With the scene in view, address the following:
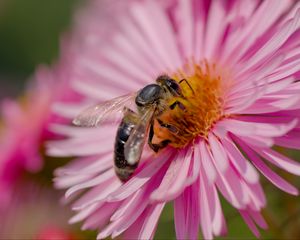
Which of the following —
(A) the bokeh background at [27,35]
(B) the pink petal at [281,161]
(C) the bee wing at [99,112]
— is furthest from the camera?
(A) the bokeh background at [27,35]

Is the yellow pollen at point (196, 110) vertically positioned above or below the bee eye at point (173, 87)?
below

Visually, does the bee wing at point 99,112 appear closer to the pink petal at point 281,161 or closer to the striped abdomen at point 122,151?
the striped abdomen at point 122,151

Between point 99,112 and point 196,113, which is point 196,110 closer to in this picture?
point 196,113

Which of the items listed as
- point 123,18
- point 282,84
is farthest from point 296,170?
point 123,18

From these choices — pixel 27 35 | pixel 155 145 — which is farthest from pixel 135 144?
pixel 27 35

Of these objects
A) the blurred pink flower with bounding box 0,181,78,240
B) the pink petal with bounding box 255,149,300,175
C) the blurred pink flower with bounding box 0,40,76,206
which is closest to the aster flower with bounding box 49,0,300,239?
the pink petal with bounding box 255,149,300,175

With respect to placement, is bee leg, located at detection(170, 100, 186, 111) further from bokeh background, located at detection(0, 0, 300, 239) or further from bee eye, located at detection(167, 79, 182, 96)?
bokeh background, located at detection(0, 0, 300, 239)

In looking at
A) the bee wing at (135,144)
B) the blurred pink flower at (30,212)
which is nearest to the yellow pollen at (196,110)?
the bee wing at (135,144)

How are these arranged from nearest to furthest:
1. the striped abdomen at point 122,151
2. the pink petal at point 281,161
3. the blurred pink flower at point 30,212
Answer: the pink petal at point 281,161
the striped abdomen at point 122,151
the blurred pink flower at point 30,212
